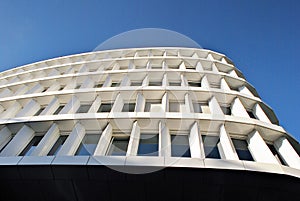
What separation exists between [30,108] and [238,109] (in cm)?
1232

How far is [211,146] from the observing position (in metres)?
9.80

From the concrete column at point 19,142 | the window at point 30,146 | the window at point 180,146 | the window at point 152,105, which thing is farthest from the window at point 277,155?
the concrete column at point 19,142

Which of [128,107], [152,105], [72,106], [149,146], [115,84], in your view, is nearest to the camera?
[149,146]

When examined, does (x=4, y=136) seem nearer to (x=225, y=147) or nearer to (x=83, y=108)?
(x=83, y=108)

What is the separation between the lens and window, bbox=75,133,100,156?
9328 millimetres

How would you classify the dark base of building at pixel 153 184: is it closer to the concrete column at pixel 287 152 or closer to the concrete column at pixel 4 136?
the concrete column at pixel 287 152

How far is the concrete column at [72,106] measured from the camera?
11.4m

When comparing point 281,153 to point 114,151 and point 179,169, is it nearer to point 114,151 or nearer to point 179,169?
point 179,169

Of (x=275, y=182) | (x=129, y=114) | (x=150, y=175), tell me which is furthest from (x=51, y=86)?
(x=275, y=182)

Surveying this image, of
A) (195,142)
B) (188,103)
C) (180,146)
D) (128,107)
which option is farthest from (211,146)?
(128,107)

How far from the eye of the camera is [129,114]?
402 inches

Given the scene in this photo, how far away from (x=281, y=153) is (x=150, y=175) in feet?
22.4

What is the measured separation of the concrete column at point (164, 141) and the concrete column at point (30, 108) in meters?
7.97

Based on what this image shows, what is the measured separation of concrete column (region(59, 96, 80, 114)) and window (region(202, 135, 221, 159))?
741 cm
